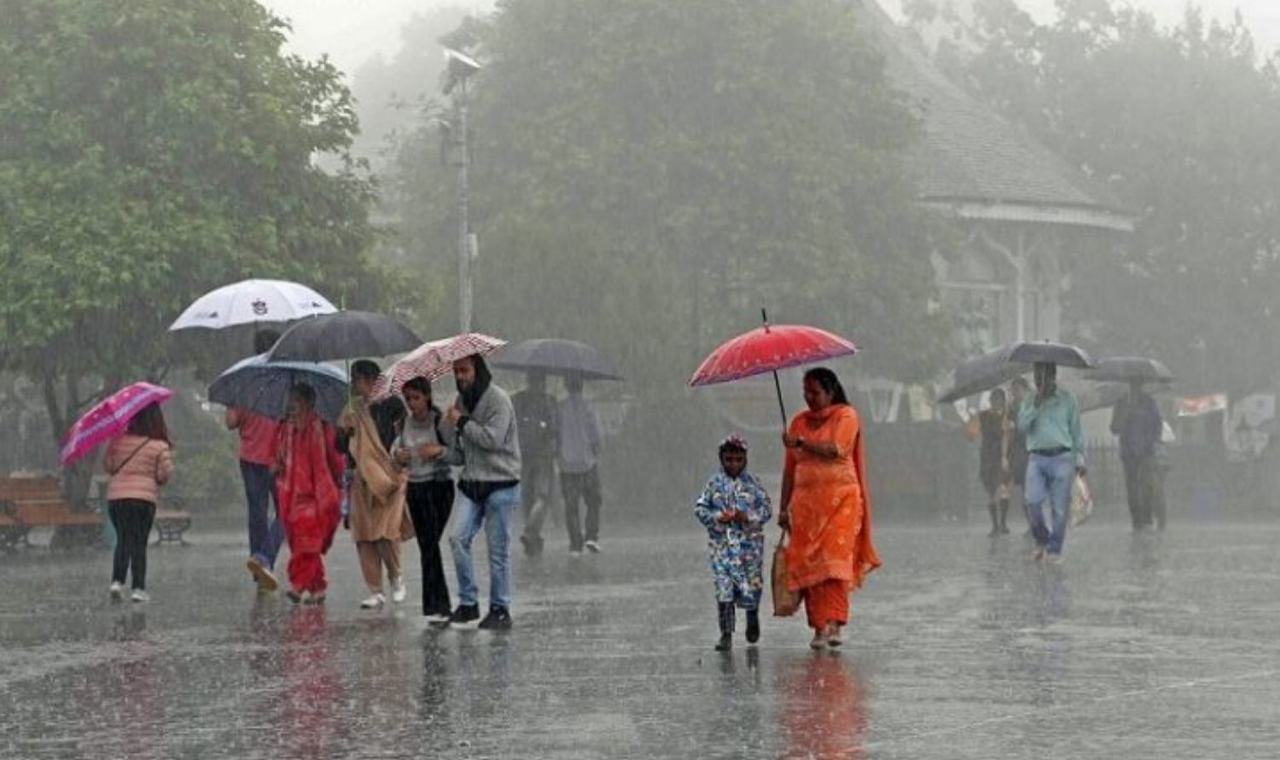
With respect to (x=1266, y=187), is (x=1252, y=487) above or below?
below

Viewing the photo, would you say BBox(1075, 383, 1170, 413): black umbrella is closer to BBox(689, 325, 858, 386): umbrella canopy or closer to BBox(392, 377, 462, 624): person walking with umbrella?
BBox(392, 377, 462, 624): person walking with umbrella

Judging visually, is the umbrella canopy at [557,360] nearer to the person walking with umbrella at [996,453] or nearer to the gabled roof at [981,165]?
the person walking with umbrella at [996,453]

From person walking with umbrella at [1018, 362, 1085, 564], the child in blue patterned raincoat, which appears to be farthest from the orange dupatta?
person walking with umbrella at [1018, 362, 1085, 564]

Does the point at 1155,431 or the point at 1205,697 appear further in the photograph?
the point at 1155,431

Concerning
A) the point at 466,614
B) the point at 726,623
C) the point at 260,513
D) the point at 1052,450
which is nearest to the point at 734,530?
the point at 726,623

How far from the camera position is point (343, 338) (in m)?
18.7

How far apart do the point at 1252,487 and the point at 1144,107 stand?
9.25 metres

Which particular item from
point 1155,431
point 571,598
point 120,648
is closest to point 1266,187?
point 1155,431

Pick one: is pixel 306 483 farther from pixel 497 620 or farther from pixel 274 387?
pixel 497 620

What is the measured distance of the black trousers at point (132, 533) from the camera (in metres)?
20.2

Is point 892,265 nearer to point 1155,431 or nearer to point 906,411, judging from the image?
point 906,411

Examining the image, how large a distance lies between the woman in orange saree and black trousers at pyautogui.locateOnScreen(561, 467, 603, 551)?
11.9m

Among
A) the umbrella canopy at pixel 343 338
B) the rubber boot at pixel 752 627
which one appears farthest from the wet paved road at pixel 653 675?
the umbrella canopy at pixel 343 338

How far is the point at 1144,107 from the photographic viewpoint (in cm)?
5931
